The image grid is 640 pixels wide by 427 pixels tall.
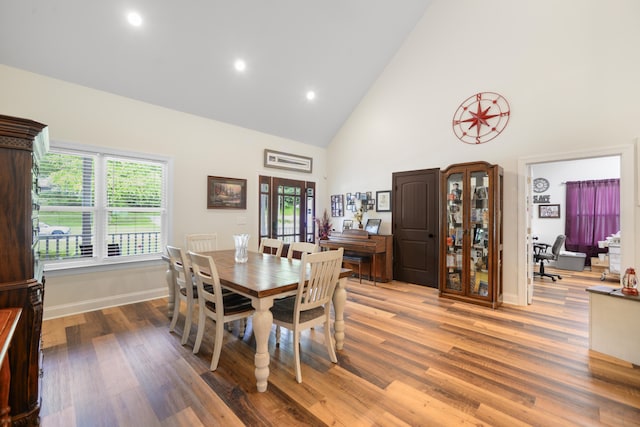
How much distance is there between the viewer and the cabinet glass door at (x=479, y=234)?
385cm

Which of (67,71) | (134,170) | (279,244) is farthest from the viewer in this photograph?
(134,170)

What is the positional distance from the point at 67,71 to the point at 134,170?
1316 millimetres

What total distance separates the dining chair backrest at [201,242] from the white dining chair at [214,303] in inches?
63.4

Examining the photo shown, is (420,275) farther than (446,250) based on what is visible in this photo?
Yes

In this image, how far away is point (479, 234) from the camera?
3934 millimetres

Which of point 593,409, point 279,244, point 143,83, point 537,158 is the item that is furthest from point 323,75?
point 593,409

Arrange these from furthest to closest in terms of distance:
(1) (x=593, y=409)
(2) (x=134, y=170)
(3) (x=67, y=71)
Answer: (2) (x=134, y=170)
(3) (x=67, y=71)
(1) (x=593, y=409)

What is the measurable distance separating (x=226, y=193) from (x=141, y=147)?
1404mm

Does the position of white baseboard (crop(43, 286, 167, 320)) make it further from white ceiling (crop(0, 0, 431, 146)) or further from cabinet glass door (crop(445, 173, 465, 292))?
cabinet glass door (crop(445, 173, 465, 292))

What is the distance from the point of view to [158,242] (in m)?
4.16

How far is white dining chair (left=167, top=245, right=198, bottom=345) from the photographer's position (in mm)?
2570

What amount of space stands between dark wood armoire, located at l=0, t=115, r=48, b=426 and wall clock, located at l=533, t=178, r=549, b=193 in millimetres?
9215

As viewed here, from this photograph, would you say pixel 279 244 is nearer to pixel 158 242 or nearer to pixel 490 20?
pixel 158 242

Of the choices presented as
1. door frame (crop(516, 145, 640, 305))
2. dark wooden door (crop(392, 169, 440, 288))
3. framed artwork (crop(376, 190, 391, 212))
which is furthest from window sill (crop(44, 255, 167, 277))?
door frame (crop(516, 145, 640, 305))
